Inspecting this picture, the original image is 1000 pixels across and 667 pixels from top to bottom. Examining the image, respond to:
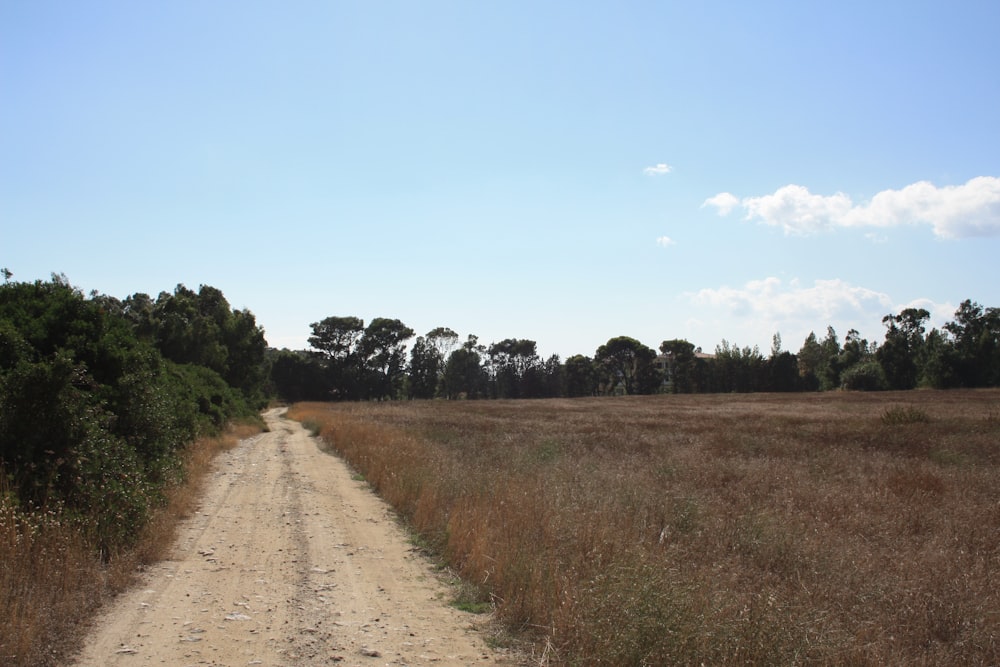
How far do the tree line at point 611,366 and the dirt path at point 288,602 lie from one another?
293ft

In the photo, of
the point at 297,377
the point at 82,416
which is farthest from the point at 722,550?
the point at 297,377

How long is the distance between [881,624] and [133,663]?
21.0 feet

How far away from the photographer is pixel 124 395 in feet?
39.1

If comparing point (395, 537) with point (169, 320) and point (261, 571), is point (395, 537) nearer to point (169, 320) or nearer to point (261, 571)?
point (261, 571)

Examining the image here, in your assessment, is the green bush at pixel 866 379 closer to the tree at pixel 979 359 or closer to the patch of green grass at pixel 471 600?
the tree at pixel 979 359

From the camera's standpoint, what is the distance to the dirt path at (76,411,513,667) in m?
5.27

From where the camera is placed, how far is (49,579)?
5.97m

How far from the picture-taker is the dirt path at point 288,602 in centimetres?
527

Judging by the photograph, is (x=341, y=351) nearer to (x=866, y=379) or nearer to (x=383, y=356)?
(x=383, y=356)

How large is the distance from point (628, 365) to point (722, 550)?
105 meters

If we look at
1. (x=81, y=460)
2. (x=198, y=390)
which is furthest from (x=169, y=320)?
(x=81, y=460)

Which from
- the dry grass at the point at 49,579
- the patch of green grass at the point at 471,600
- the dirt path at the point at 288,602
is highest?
the dry grass at the point at 49,579

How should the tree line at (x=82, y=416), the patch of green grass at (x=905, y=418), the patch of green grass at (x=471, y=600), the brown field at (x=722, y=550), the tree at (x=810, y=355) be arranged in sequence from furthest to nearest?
the tree at (x=810, y=355) < the patch of green grass at (x=905, y=418) < the tree line at (x=82, y=416) < the patch of green grass at (x=471, y=600) < the brown field at (x=722, y=550)

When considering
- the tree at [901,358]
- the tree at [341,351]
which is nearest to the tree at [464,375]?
the tree at [341,351]
